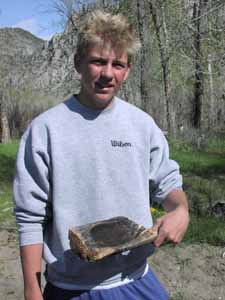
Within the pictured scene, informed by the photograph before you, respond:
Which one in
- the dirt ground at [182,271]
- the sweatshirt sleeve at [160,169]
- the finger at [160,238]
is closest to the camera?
the finger at [160,238]

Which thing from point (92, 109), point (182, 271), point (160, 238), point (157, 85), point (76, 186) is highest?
point (92, 109)

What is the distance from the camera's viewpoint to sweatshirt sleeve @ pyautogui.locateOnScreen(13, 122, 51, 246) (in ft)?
5.22

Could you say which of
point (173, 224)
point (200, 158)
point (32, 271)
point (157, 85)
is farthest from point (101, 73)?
point (157, 85)

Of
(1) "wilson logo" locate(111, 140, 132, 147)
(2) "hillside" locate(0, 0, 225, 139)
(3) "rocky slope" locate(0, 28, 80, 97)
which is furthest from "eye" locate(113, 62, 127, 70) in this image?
(3) "rocky slope" locate(0, 28, 80, 97)

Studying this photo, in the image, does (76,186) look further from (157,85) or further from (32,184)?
(157,85)

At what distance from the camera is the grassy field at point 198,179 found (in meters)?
4.99

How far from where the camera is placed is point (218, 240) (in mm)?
4801

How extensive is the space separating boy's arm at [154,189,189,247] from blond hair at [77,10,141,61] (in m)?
0.54

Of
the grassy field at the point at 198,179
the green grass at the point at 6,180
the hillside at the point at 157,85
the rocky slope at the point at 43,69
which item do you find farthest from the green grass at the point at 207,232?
the rocky slope at the point at 43,69

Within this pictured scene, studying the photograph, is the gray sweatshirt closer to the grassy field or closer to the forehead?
the forehead

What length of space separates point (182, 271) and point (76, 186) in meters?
2.73

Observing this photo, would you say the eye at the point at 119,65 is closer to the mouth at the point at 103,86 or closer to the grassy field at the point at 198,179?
the mouth at the point at 103,86

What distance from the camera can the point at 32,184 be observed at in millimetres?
1596

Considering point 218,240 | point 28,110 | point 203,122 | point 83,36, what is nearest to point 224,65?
point 218,240
